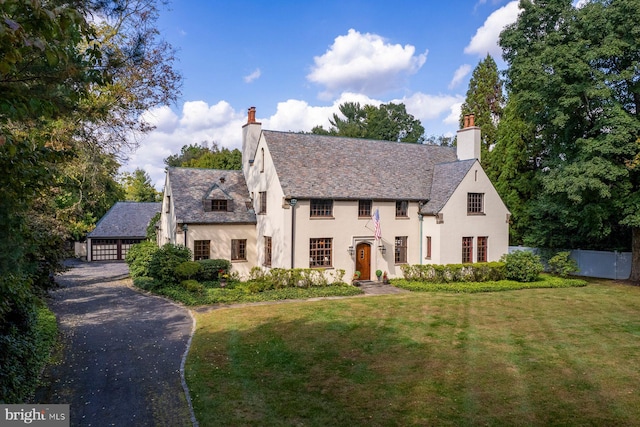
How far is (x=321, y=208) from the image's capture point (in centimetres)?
2552

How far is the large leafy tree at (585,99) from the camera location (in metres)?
24.2

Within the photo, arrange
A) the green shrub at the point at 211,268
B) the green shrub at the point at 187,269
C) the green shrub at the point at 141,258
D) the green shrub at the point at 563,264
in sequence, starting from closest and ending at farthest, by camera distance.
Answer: the green shrub at the point at 187,269 → the green shrub at the point at 211,268 → the green shrub at the point at 141,258 → the green shrub at the point at 563,264

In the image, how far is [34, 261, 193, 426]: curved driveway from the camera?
9.71 meters

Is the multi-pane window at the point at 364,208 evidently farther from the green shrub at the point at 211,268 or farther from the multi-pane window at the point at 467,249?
→ the green shrub at the point at 211,268

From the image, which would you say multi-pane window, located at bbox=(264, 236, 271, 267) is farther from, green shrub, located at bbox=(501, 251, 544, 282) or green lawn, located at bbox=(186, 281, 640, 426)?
green shrub, located at bbox=(501, 251, 544, 282)

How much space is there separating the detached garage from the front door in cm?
2426

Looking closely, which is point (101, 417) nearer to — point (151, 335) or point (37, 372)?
point (37, 372)

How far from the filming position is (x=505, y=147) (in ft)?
117

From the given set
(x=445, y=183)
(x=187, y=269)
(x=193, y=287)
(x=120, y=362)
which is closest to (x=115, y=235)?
(x=187, y=269)

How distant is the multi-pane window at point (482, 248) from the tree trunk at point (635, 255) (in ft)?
29.8

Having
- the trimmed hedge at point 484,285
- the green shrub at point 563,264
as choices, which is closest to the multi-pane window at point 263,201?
the trimmed hedge at point 484,285

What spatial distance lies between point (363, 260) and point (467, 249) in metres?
6.74

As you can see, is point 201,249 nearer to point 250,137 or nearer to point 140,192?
point 250,137

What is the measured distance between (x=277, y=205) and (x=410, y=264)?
917 centimetres
